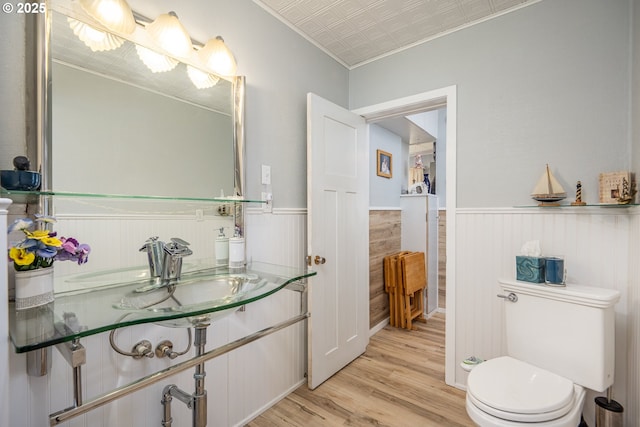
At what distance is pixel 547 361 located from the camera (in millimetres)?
1513

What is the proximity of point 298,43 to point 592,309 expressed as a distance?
229 centimetres

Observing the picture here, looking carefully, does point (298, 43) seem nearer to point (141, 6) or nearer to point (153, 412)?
point (141, 6)

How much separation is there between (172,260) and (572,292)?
190 centimetres

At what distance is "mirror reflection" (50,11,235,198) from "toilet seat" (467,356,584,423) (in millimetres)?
1561

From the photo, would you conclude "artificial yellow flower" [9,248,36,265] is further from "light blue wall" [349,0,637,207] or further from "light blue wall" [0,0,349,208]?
"light blue wall" [349,0,637,207]

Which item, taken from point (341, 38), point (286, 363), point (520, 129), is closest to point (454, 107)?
point (520, 129)

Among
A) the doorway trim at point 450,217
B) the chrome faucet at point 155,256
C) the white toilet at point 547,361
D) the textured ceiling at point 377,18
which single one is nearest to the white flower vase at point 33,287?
the chrome faucet at point 155,256

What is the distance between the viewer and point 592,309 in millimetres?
1401

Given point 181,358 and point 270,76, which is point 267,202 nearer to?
→ point 270,76

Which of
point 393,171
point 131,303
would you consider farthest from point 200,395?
point 393,171

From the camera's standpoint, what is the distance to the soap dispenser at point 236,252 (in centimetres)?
155

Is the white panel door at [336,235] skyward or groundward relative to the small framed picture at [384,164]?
groundward

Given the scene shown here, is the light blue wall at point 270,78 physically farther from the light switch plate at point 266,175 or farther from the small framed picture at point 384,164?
the small framed picture at point 384,164

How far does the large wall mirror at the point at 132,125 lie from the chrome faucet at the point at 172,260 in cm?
26
